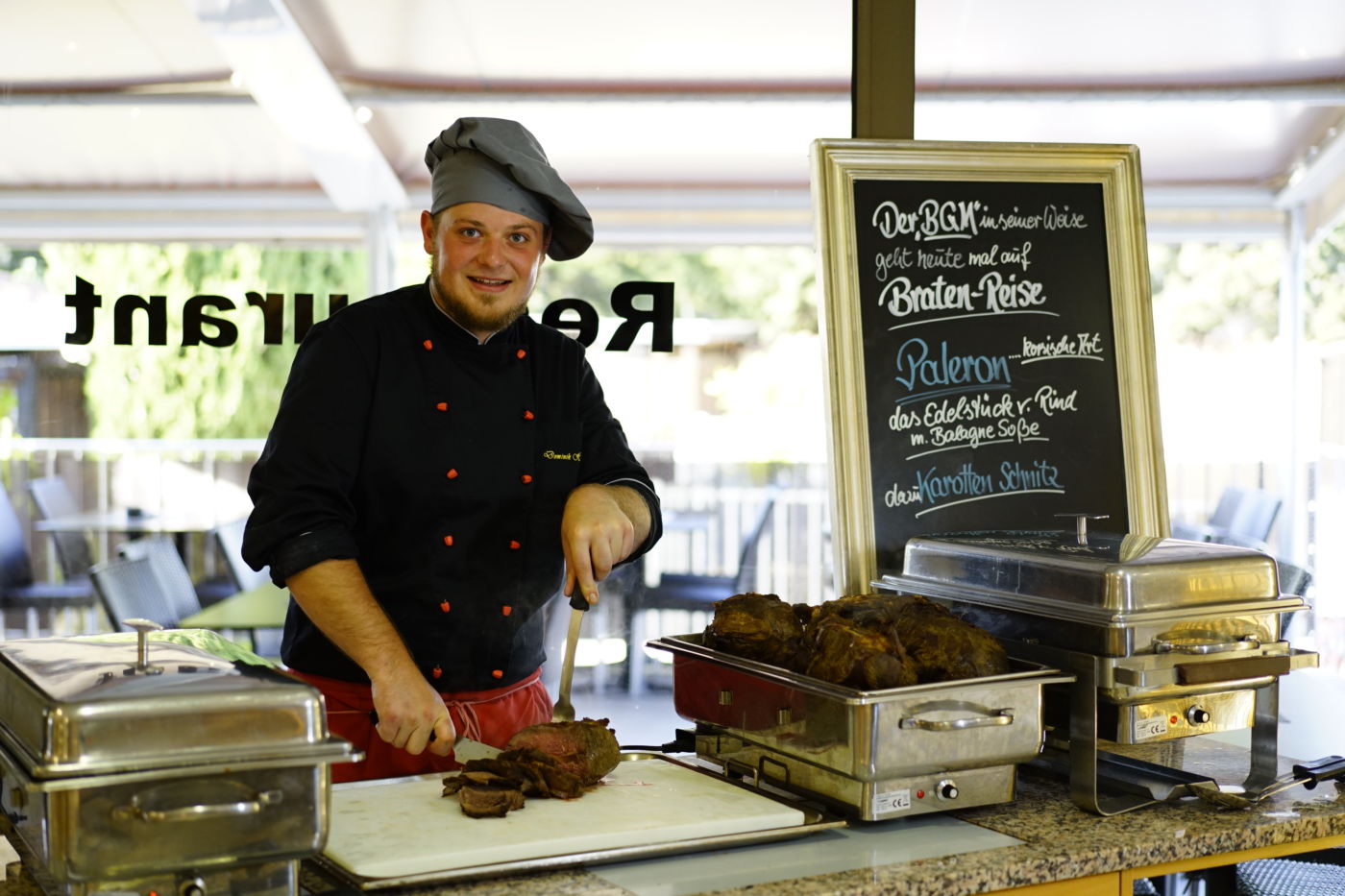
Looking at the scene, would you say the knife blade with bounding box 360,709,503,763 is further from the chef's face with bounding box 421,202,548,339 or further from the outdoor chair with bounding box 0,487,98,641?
the outdoor chair with bounding box 0,487,98,641

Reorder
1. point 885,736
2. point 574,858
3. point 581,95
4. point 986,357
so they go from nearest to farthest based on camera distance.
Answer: point 574,858
point 885,736
point 986,357
point 581,95

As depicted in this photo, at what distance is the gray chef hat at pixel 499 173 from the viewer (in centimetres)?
→ 218

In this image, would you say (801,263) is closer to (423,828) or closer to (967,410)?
(967,410)

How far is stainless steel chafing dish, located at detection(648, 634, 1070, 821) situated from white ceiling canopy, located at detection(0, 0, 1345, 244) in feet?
11.2

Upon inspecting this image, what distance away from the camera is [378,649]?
6.21 feet

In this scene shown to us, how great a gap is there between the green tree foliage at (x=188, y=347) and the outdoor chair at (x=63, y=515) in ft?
0.90

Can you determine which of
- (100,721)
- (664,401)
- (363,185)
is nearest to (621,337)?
(664,401)

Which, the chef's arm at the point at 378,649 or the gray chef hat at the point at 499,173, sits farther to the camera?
the gray chef hat at the point at 499,173

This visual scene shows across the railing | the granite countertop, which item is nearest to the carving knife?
the granite countertop

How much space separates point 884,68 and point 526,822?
167 cm

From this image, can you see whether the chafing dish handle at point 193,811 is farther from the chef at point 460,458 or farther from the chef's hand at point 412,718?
the chef at point 460,458

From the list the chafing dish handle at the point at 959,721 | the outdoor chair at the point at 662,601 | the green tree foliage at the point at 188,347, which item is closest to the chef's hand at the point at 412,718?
the chafing dish handle at the point at 959,721

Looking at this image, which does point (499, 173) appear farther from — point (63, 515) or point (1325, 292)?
point (1325, 292)

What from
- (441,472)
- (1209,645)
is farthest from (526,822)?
(1209,645)
